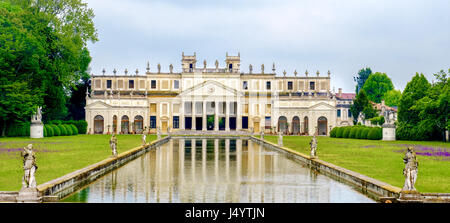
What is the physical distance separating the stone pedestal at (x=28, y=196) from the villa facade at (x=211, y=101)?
68.7m

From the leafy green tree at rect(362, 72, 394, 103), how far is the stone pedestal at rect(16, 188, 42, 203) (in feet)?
341

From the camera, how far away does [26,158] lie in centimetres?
1327

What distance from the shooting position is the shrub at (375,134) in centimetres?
5381

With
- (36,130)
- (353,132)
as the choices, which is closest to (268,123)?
(353,132)

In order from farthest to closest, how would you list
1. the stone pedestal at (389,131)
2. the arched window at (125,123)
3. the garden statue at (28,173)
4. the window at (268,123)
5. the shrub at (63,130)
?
the window at (268,123) → the arched window at (125,123) → the shrub at (63,130) → the stone pedestal at (389,131) → the garden statue at (28,173)

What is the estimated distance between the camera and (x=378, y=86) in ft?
363

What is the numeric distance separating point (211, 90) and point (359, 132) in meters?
35.9

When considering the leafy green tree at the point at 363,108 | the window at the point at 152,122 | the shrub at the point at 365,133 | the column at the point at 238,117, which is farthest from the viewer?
the column at the point at 238,117

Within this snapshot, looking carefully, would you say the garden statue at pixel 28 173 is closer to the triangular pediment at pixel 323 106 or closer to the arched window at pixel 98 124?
the arched window at pixel 98 124

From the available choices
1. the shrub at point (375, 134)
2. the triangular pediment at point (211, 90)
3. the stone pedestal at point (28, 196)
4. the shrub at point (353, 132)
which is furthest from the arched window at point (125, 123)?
the stone pedestal at point (28, 196)

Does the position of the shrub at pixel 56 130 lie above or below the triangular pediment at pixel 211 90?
below
